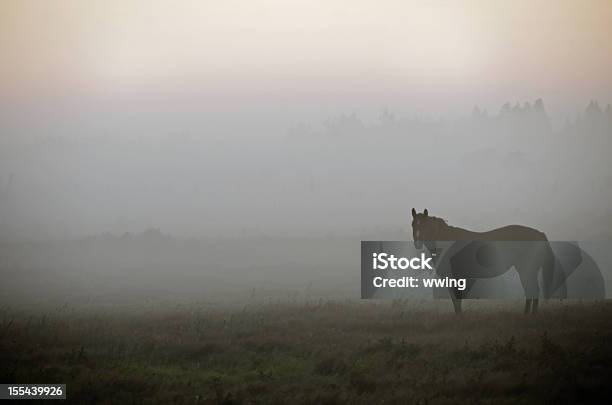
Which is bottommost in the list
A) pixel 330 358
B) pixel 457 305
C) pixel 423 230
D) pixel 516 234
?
pixel 330 358

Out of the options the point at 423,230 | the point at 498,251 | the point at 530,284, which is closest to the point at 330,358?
the point at 423,230

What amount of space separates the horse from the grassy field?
1.07m

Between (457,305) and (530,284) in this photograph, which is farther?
(457,305)

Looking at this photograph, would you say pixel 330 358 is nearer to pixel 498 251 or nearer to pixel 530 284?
pixel 498 251

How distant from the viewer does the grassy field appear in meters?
12.6

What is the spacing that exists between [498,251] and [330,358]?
875cm

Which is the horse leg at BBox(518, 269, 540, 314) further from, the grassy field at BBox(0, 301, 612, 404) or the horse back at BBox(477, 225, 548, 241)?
the horse back at BBox(477, 225, 548, 241)

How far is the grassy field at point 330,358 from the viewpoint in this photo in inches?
498

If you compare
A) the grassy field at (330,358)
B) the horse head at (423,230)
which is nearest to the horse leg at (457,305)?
the grassy field at (330,358)

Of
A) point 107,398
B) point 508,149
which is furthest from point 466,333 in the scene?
point 508,149

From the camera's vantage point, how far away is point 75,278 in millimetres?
58750

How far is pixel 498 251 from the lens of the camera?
68.3 ft

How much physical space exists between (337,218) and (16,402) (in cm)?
10022

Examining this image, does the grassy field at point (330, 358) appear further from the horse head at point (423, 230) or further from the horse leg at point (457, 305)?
the horse head at point (423, 230)
